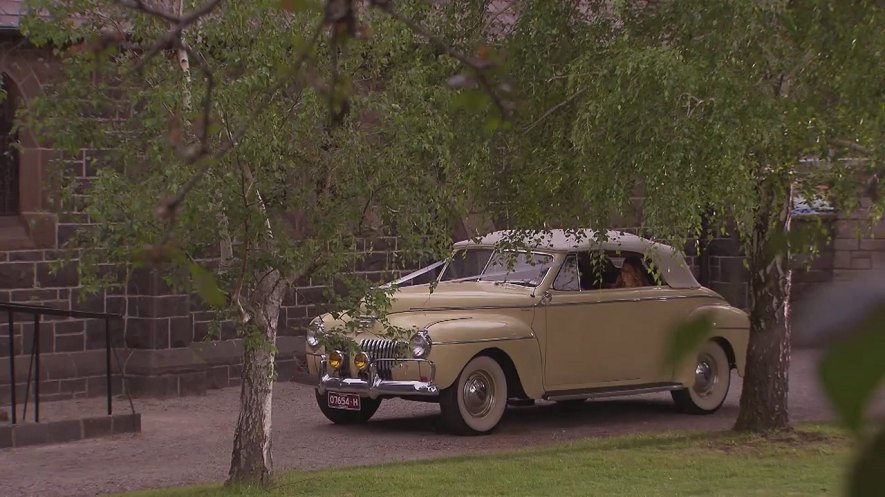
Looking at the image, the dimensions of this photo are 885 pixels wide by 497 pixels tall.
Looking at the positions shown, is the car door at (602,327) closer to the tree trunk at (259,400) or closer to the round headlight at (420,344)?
the round headlight at (420,344)

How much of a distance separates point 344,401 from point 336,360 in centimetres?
37

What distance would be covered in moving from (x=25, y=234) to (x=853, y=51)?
9639 mm

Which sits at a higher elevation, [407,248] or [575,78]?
[575,78]

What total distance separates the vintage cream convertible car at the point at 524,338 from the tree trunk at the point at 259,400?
101 inches

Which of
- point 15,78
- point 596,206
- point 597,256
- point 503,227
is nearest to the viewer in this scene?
point 596,206

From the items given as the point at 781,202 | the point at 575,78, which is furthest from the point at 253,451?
the point at 781,202

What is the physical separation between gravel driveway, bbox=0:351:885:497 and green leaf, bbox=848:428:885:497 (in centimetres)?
837

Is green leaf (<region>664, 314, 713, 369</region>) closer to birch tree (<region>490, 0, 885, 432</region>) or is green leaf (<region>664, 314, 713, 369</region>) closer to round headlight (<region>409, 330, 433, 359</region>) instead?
birch tree (<region>490, 0, 885, 432</region>)

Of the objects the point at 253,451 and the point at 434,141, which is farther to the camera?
the point at 253,451

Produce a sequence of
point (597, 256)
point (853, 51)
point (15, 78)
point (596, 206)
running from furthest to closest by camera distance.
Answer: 1. point (15, 78)
2. point (597, 256)
3. point (596, 206)
4. point (853, 51)

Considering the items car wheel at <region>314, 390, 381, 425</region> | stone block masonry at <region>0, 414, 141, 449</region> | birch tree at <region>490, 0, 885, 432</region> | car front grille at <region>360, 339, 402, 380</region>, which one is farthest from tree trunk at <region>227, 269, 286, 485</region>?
car wheel at <region>314, 390, 381, 425</region>

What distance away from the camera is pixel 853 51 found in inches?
302

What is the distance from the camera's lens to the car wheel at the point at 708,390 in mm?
13438

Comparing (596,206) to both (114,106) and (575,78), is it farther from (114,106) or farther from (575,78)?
(114,106)
